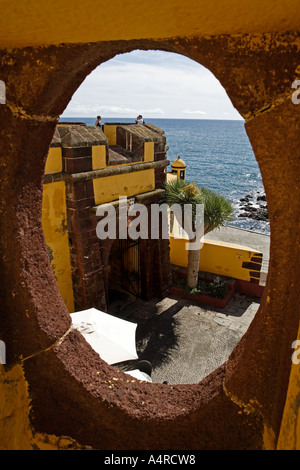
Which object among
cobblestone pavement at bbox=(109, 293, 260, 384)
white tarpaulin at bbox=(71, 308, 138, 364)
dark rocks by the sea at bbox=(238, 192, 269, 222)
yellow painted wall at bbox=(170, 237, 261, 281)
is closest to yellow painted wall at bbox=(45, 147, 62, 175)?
white tarpaulin at bbox=(71, 308, 138, 364)

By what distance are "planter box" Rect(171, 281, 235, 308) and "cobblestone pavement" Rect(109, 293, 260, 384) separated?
0.57 ft

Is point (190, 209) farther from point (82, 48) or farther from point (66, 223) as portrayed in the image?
point (82, 48)

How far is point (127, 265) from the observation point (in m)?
11.4

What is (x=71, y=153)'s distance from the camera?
776 cm

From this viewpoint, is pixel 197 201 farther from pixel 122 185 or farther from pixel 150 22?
pixel 150 22

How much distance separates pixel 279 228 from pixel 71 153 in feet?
22.7

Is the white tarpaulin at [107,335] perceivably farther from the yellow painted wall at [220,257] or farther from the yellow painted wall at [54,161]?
the yellow painted wall at [220,257]

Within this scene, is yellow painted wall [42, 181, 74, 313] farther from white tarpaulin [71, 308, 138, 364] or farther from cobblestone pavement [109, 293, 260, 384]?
cobblestone pavement [109, 293, 260, 384]

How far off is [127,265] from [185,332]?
9.83ft

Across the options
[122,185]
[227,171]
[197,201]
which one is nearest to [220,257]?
[197,201]

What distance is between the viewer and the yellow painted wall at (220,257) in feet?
37.8

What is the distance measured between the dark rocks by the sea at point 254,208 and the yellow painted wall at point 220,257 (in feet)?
56.8

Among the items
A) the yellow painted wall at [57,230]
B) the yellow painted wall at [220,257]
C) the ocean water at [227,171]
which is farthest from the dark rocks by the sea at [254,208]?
the yellow painted wall at [57,230]

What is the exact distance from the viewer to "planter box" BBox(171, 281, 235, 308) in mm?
10648
